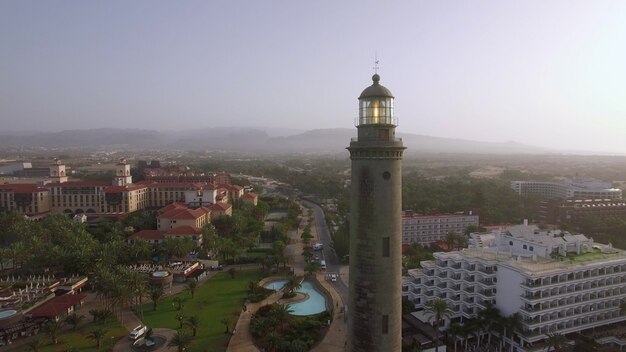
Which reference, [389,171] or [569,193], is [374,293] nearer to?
[389,171]

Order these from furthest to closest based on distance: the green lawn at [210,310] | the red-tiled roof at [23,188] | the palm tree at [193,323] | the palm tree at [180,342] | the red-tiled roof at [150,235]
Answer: the red-tiled roof at [23,188] → the red-tiled roof at [150,235] → the green lawn at [210,310] → the palm tree at [193,323] → the palm tree at [180,342]

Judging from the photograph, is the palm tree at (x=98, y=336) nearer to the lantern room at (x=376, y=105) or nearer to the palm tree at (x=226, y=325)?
the palm tree at (x=226, y=325)

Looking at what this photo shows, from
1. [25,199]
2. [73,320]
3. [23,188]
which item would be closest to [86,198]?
[25,199]

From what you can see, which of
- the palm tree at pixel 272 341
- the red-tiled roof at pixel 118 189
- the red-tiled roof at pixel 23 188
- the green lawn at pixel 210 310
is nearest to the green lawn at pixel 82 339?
the green lawn at pixel 210 310

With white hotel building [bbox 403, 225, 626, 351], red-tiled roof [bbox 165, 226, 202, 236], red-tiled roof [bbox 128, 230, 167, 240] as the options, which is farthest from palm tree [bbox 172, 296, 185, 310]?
red-tiled roof [bbox 128, 230, 167, 240]

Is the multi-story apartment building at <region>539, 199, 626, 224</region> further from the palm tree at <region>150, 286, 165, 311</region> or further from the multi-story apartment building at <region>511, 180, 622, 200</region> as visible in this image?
the palm tree at <region>150, 286, 165, 311</region>

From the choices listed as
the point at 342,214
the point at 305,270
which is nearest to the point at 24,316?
the point at 305,270

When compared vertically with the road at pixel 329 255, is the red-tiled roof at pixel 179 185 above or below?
above
